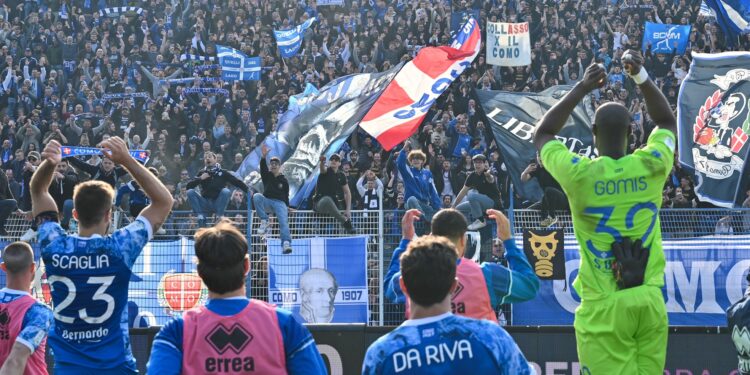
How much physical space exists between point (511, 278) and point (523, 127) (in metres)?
11.0

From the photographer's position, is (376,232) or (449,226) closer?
(449,226)

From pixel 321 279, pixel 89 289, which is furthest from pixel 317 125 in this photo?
pixel 89 289

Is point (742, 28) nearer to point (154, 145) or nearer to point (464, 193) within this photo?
point (464, 193)

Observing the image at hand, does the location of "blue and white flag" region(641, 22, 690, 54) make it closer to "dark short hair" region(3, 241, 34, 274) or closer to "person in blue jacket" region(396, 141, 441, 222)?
"person in blue jacket" region(396, 141, 441, 222)

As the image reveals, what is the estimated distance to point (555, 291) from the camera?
12820 mm

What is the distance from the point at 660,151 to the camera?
209 inches

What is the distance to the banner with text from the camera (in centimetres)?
1277

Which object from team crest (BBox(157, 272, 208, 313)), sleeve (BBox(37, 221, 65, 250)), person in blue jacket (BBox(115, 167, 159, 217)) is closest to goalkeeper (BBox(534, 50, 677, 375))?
sleeve (BBox(37, 221, 65, 250))

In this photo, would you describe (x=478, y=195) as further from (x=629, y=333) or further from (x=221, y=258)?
(x=221, y=258)

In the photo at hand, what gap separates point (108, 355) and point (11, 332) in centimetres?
120

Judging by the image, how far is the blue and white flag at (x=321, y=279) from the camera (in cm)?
1276

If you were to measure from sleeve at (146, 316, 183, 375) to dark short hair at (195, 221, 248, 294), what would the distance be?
0.24 meters

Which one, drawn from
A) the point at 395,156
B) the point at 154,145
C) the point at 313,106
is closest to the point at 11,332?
the point at 313,106

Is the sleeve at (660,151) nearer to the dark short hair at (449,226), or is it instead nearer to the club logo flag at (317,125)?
the dark short hair at (449,226)
